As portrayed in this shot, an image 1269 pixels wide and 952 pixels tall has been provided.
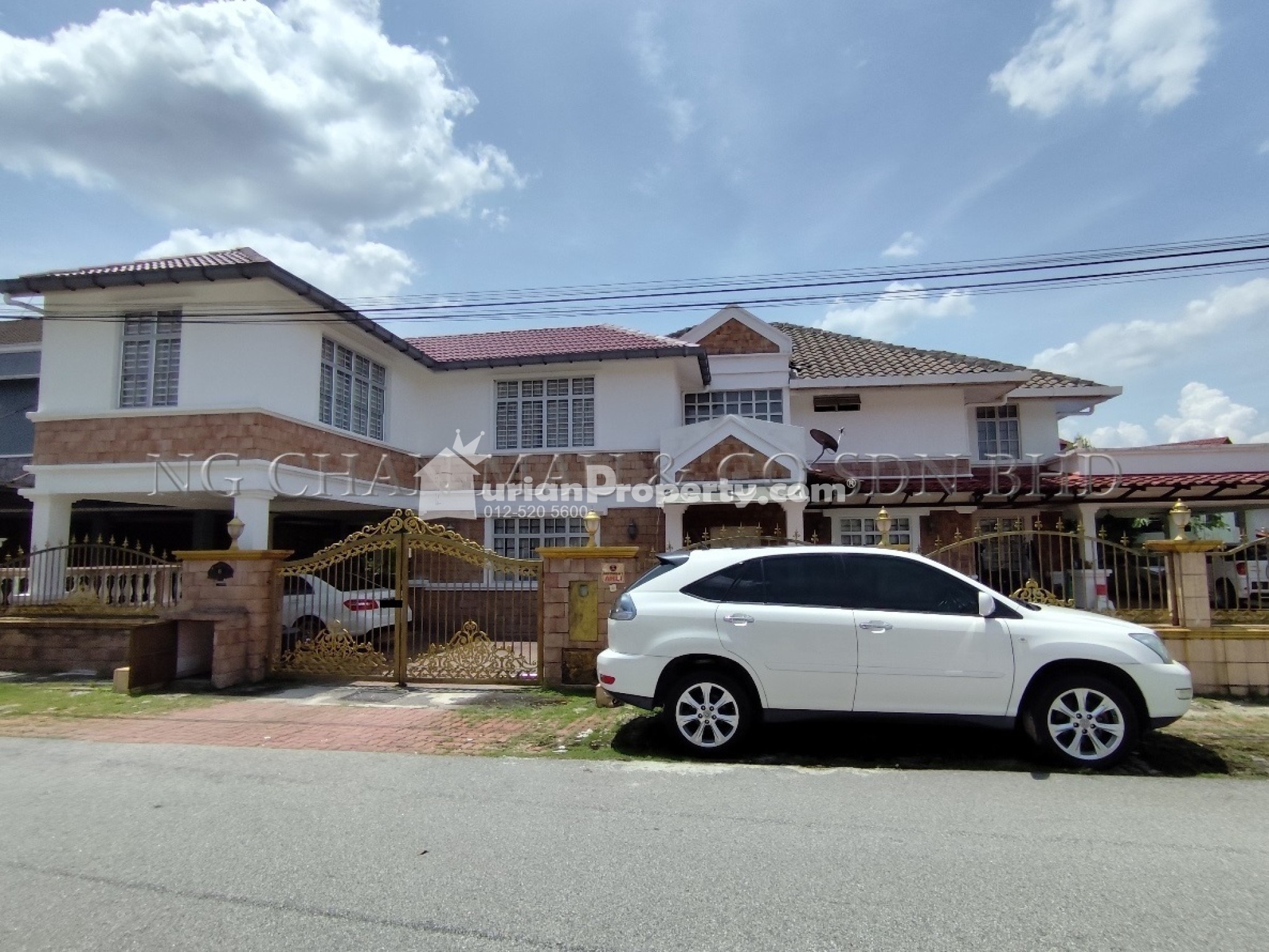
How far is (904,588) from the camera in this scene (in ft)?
19.7

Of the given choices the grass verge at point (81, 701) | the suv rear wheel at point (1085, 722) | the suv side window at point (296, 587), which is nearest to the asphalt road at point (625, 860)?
the suv rear wheel at point (1085, 722)

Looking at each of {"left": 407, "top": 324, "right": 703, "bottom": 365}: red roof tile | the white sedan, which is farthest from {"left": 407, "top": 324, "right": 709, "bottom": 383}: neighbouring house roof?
the white sedan

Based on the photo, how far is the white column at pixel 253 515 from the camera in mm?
11578

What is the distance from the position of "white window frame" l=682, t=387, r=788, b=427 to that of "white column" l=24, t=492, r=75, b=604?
36.9 feet

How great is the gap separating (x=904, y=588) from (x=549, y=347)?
11679 millimetres

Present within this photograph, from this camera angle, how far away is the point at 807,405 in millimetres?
17578

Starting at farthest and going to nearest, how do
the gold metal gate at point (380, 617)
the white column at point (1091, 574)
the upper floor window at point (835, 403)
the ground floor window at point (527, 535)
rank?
the upper floor window at point (835, 403) < the ground floor window at point (527, 535) < the gold metal gate at point (380, 617) < the white column at point (1091, 574)

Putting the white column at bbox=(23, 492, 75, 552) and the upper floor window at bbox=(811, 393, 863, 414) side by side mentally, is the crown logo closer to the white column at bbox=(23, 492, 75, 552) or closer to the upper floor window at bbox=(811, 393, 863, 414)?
the white column at bbox=(23, 492, 75, 552)

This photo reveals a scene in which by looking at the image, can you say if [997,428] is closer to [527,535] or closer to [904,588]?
[527,535]

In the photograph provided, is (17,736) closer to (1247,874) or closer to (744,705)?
(744,705)

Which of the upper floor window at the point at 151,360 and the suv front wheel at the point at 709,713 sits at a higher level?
the upper floor window at the point at 151,360

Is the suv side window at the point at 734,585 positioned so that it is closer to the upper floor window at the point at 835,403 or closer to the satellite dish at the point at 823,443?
the satellite dish at the point at 823,443

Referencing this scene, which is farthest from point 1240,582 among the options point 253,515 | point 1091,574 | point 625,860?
point 253,515

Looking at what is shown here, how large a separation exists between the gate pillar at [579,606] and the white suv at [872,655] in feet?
8.40
